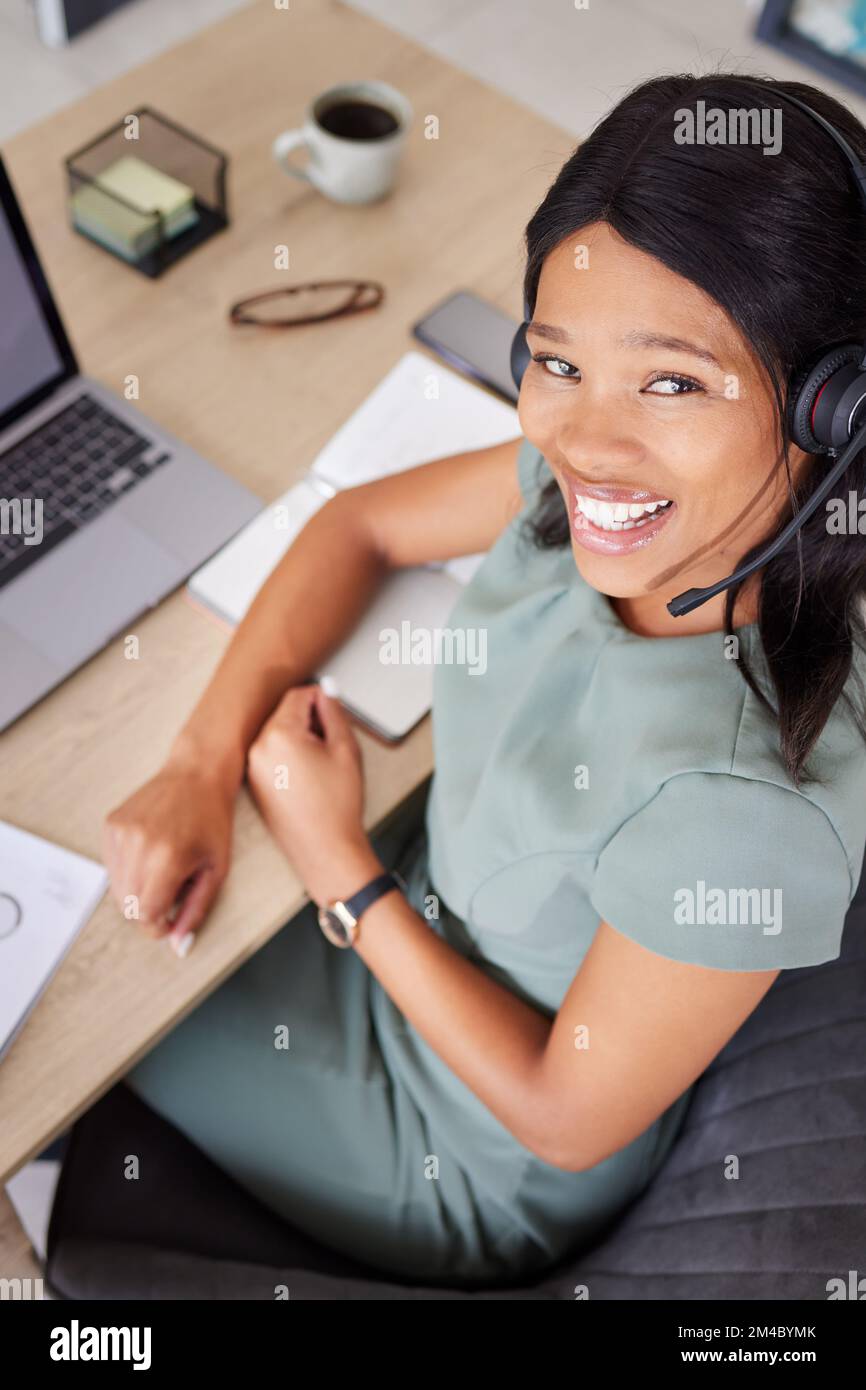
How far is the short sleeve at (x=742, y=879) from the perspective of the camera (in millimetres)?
759

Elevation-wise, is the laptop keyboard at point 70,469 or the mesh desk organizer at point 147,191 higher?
the mesh desk organizer at point 147,191

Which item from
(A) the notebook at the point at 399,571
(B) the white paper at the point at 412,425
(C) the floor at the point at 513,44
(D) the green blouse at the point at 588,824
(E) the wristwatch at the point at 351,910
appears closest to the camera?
(D) the green blouse at the point at 588,824

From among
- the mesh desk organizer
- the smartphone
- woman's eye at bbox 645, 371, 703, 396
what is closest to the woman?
woman's eye at bbox 645, 371, 703, 396

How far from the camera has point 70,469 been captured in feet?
3.78

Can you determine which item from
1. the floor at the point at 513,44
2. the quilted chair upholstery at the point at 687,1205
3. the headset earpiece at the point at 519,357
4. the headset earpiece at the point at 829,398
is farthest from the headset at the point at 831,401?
the floor at the point at 513,44

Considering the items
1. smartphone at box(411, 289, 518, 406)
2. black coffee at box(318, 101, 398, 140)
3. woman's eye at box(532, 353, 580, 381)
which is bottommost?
smartphone at box(411, 289, 518, 406)

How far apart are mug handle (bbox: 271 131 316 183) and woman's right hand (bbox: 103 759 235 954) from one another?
0.78m

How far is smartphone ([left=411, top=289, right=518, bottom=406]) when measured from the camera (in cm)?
130

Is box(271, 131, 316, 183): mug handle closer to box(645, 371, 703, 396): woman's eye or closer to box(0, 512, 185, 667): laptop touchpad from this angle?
box(0, 512, 185, 667): laptop touchpad

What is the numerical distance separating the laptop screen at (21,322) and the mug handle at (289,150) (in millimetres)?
412

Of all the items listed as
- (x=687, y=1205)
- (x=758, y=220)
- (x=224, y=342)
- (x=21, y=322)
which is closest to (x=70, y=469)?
(x=21, y=322)

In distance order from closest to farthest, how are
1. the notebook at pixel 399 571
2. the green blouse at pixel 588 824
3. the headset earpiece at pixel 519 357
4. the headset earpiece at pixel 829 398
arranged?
the headset earpiece at pixel 829 398, the green blouse at pixel 588 824, the headset earpiece at pixel 519 357, the notebook at pixel 399 571

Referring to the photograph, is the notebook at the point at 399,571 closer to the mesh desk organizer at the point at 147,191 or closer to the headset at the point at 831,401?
the mesh desk organizer at the point at 147,191
